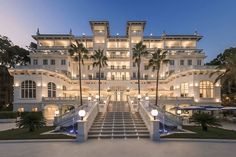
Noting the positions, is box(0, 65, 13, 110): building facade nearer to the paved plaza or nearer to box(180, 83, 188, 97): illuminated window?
box(180, 83, 188, 97): illuminated window

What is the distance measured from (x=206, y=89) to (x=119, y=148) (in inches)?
1617

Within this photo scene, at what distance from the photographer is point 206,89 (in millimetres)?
53688

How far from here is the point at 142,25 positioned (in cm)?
8019

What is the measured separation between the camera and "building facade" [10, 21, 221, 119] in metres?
53.3

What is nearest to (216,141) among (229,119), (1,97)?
(229,119)

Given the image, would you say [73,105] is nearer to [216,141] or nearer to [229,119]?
[229,119]

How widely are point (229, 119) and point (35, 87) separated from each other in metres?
38.1

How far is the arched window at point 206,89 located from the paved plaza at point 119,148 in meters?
35.4

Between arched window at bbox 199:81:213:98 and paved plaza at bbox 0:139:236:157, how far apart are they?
35.4 m

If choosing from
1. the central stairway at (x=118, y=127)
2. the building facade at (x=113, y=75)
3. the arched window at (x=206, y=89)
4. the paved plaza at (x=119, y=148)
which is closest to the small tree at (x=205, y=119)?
the paved plaza at (x=119, y=148)

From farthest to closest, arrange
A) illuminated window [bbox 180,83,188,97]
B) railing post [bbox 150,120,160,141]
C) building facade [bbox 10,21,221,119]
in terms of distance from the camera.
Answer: illuminated window [bbox 180,83,188,97], building facade [bbox 10,21,221,119], railing post [bbox 150,120,160,141]

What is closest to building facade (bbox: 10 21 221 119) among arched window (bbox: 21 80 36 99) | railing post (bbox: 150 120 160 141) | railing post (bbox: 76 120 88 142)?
arched window (bbox: 21 80 36 99)

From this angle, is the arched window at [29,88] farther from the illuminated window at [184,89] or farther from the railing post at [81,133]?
the railing post at [81,133]

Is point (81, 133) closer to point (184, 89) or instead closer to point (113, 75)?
point (184, 89)
